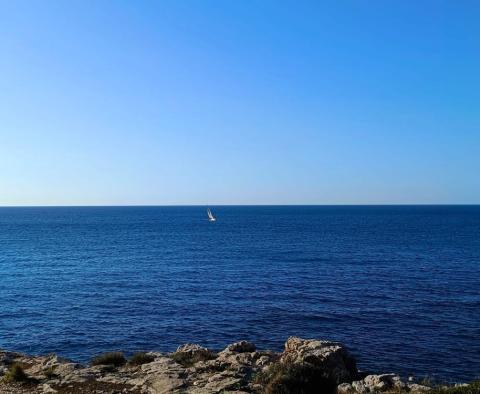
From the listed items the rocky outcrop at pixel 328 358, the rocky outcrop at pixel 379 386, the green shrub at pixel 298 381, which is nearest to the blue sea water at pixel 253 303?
the rocky outcrop at pixel 328 358

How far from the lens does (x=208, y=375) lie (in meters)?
21.5

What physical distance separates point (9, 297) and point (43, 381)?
37.6m

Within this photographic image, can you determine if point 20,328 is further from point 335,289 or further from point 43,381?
point 335,289

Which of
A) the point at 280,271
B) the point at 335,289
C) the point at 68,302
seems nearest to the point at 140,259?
the point at 280,271

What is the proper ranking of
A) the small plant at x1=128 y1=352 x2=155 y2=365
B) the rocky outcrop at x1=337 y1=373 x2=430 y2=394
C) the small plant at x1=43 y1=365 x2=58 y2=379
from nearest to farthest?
1. the rocky outcrop at x1=337 y1=373 x2=430 y2=394
2. the small plant at x1=43 y1=365 x2=58 y2=379
3. the small plant at x1=128 y1=352 x2=155 y2=365

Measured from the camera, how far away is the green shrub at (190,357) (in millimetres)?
24891

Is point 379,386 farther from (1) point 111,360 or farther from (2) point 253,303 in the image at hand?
(2) point 253,303

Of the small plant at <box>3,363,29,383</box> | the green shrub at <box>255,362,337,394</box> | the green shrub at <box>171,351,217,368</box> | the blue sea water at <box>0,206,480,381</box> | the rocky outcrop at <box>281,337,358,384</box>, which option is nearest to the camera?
the green shrub at <box>255,362,337,394</box>

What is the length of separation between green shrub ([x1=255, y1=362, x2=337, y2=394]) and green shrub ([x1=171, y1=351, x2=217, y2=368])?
7.14 meters

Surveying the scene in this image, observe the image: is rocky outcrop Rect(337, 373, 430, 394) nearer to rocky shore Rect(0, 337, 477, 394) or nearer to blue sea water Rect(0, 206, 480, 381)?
rocky shore Rect(0, 337, 477, 394)

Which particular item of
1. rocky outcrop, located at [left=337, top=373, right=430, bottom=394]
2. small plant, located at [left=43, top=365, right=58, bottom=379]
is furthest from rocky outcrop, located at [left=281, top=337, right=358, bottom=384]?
small plant, located at [left=43, top=365, right=58, bottom=379]

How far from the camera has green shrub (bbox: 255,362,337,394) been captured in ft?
53.8

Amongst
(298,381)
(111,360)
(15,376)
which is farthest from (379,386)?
(15,376)

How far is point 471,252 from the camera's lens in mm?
94312
